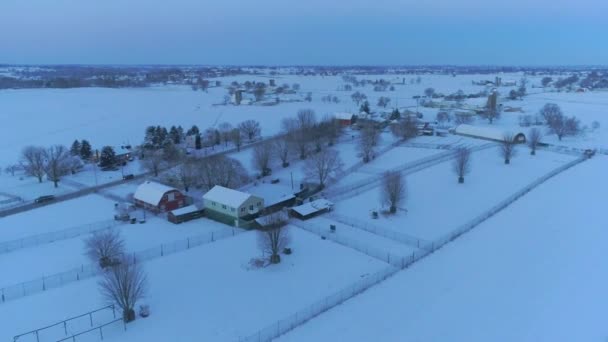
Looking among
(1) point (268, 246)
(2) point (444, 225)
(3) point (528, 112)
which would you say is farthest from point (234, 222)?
(3) point (528, 112)

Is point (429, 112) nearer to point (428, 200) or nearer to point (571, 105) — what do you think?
point (571, 105)

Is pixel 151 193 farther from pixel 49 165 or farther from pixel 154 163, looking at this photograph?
pixel 49 165

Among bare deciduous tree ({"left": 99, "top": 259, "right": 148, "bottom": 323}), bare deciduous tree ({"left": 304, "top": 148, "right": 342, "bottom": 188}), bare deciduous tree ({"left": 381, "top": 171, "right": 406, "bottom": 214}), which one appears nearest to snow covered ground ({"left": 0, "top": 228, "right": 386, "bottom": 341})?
bare deciduous tree ({"left": 99, "top": 259, "right": 148, "bottom": 323})

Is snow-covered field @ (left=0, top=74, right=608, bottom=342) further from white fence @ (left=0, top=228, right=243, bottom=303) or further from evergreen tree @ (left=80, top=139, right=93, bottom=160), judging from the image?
evergreen tree @ (left=80, top=139, right=93, bottom=160)

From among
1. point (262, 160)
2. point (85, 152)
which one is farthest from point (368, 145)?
point (85, 152)

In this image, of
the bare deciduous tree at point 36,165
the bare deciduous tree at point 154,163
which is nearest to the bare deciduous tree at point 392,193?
the bare deciduous tree at point 154,163

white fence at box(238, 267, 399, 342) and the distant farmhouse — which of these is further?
the distant farmhouse

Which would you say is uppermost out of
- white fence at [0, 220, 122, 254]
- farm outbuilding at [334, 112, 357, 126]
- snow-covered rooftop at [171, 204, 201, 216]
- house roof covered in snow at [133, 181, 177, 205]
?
farm outbuilding at [334, 112, 357, 126]
